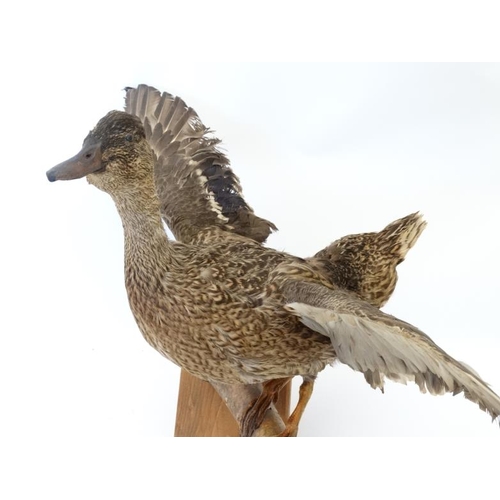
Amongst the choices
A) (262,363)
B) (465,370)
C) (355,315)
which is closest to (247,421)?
(262,363)

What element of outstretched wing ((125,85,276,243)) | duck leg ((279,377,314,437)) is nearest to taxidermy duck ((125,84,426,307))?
outstretched wing ((125,85,276,243))

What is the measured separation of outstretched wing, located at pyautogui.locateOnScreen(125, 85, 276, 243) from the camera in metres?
2.10

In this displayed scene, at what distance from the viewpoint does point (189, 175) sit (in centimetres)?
219

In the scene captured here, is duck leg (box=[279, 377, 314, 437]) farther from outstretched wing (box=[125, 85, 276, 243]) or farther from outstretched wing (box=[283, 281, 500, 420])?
outstretched wing (box=[125, 85, 276, 243])

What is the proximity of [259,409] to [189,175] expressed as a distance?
66 centimetres

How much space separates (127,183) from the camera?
1610 mm

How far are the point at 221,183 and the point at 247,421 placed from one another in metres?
0.64

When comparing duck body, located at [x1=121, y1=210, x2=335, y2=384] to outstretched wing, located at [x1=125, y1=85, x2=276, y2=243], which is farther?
outstretched wing, located at [x1=125, y1=85, x2=276, y2=243]

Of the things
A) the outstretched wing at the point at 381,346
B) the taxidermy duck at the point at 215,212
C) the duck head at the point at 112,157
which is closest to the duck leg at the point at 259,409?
the taxidermy duck at the point at 215,212

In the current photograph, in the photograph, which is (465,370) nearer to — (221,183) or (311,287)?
(311,287)

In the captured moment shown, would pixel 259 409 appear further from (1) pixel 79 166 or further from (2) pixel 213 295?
(1) pixel 79 166

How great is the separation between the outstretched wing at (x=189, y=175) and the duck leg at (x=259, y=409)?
0.39 m

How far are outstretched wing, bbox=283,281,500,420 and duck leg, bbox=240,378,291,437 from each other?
1.25ft

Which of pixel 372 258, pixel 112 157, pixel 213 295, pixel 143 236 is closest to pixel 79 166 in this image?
pixel 112 157
